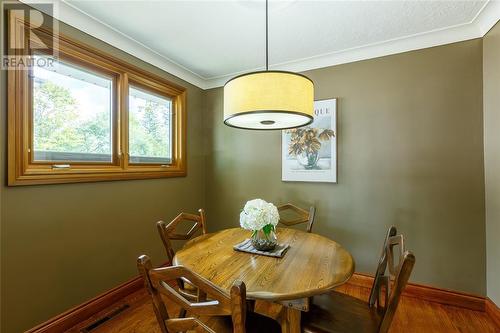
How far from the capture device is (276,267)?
4.34ft

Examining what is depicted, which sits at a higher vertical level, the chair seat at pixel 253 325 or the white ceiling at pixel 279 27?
the white ceiling at pixel 279 27

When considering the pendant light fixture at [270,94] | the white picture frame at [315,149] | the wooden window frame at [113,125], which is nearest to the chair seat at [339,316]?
the pendant light fixture at [270,94]

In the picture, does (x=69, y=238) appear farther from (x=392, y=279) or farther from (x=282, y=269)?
(x=392, y=279)

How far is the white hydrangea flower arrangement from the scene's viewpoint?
4.86ft

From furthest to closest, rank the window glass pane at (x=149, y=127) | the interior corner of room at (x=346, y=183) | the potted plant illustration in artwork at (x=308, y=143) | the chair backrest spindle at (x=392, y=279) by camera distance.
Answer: the potted plant illustration in artwork at (x=308, y=143) → the window glass pane at (x=149, y=127) → the interior corner of room at (x=346, y=183) → the chair backrest spindle at (x=392, y=279)

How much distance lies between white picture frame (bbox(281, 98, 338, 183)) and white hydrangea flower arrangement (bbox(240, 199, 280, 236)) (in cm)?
124

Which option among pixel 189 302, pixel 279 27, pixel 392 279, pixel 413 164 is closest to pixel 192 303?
pixel 189 302

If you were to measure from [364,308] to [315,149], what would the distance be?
1593 millimetres

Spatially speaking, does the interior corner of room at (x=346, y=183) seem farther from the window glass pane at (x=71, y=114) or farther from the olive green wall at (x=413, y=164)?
the window glass pane at (x=71, y=114)

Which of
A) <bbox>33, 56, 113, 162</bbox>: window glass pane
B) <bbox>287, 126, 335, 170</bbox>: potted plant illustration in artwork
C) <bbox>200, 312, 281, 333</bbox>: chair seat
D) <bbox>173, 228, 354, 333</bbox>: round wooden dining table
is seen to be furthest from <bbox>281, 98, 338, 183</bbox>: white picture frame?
<bbox>33, 56, 113, 162</bbox>: window glass pane

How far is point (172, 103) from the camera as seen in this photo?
2.95 m

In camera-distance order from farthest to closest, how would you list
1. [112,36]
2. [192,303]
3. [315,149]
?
[315,149]
[112,36]
[192,303]

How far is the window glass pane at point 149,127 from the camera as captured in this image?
2455 mm

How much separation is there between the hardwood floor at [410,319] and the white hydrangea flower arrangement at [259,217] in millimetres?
1155
